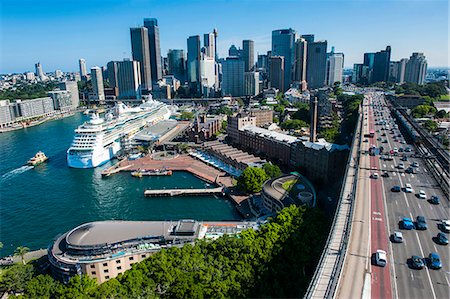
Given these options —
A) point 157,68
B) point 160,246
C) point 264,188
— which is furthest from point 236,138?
point 157,68

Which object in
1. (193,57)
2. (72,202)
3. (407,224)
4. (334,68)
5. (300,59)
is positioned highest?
(193,57)

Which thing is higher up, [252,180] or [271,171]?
[271,171]

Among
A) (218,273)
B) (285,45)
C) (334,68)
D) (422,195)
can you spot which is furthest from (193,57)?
(218,273)

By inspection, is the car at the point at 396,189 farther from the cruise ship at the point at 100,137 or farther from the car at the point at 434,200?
the cruise ship at the point at 100,137

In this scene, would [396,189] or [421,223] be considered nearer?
[421,223]

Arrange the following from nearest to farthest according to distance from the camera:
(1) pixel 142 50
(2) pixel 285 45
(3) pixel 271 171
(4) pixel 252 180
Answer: (4) pixel 252 180 < (3) pixel 271 171 < (1) pixel 142 50 < (2) pixel 285 45

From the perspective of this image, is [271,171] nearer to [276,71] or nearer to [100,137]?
[100,137]

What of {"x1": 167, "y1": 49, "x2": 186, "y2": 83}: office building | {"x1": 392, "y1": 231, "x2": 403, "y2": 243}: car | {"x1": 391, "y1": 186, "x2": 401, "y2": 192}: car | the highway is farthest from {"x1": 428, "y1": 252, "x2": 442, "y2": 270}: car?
{"x1": 167, "y1": 49, "x2": 186, "y2": 83}: office building
